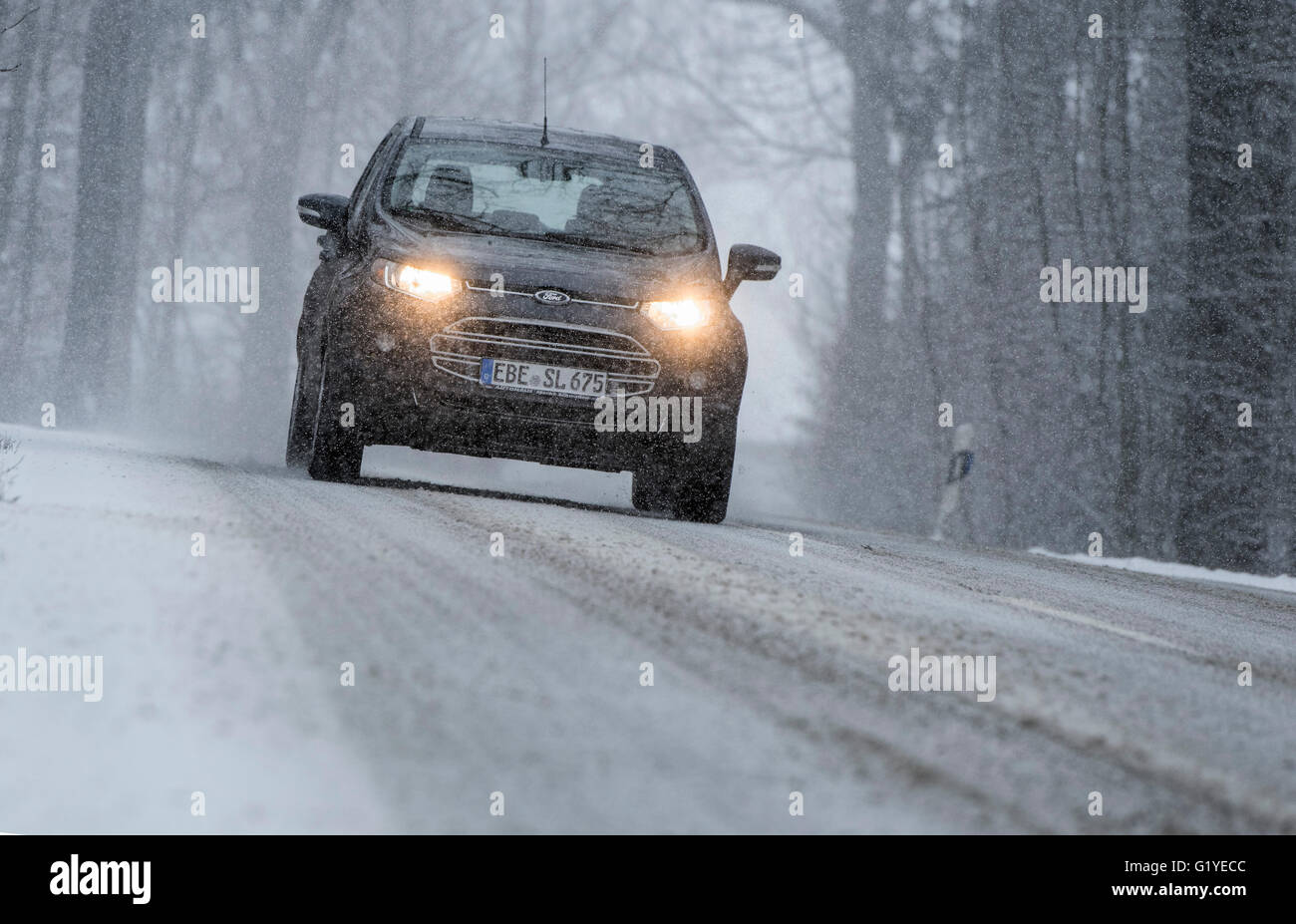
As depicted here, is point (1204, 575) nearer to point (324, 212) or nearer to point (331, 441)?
point (331, 441)

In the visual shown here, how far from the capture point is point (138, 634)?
3.90 meters

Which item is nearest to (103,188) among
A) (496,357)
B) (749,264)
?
(749,264)

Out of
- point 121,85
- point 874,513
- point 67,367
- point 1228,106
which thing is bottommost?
point 874,513

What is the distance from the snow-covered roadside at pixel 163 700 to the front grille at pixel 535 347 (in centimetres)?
287

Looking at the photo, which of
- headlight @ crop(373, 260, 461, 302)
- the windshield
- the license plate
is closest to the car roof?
the windshield

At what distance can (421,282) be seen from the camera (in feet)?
28.5

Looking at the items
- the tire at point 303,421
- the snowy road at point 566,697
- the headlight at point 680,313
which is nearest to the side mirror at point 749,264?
the headlight at point 680,313

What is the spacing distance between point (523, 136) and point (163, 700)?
23.9 ft

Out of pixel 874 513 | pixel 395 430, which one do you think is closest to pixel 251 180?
pixel 874 513

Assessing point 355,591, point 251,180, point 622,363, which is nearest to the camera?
point 355,591

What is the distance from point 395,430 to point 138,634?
4.90 meters

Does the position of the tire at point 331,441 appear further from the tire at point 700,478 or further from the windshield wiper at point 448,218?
the tire at point 700,478
